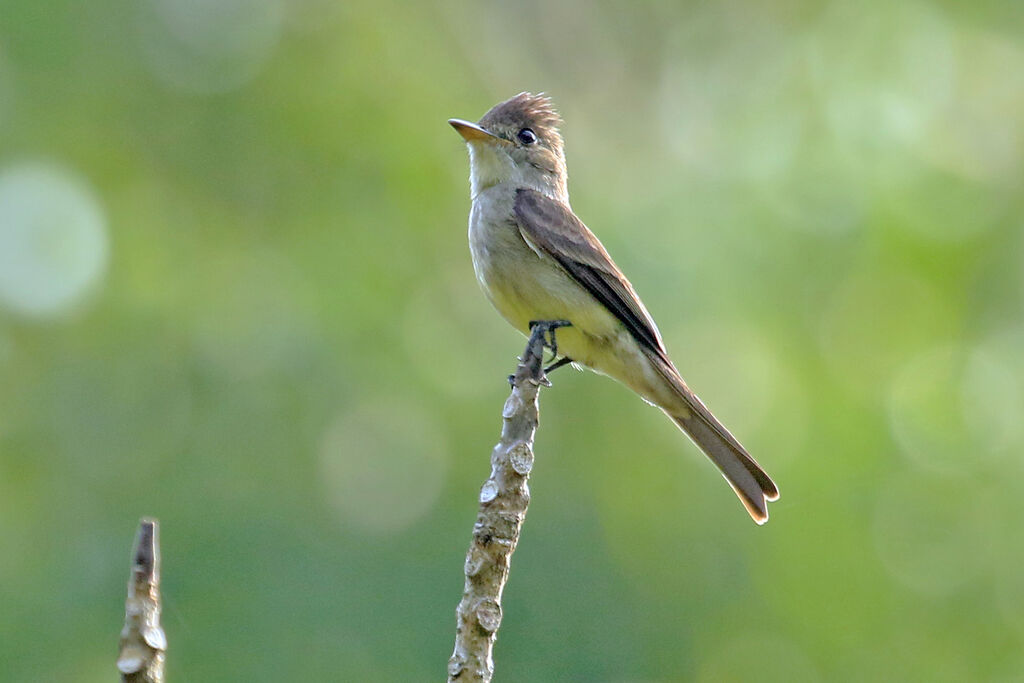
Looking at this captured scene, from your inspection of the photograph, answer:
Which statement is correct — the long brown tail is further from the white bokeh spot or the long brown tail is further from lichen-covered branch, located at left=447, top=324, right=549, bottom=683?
the white bokeh spot

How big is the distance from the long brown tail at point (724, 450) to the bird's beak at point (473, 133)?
4.51 feet

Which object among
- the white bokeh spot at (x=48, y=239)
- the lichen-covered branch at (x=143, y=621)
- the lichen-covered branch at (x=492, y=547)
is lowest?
the lichen-covered branch at (x=143, y=621)

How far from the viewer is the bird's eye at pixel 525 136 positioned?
596 cm

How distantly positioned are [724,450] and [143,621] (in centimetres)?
375

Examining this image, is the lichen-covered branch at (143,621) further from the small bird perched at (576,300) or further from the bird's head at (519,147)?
the bird's head at (519,147)

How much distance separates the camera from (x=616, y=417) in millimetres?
7059

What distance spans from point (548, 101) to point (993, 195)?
148 inches

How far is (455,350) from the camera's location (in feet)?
24.8

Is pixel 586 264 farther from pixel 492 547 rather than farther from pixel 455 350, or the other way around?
pixel 492 547

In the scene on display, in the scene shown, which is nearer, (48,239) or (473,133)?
(473,133)

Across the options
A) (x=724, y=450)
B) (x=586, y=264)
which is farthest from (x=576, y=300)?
(x=724, y=450)

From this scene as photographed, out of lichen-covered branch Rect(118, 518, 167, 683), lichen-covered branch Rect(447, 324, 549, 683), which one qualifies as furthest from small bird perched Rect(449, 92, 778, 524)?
lichen-covered branch Rect(118, 518, 167, 683)

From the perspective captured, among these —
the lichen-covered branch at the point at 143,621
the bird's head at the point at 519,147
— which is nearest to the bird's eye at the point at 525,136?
the bird's head at the point at 519,147

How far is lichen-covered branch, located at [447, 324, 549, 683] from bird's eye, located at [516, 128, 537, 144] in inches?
131
